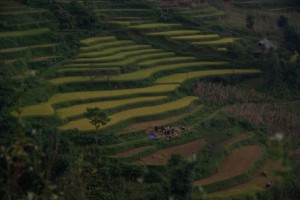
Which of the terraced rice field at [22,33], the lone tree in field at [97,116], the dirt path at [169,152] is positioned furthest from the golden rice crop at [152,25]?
the lone tree in field at [97,116]

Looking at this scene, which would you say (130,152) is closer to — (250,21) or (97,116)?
(97,116)

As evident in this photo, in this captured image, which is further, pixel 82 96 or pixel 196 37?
pixel 196 37

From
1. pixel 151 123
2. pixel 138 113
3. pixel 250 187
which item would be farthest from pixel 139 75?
pixel 250 187

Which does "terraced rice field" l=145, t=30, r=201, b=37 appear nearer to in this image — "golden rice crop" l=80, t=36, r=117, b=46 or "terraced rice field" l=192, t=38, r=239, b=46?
"terraced rice field" l=192, t=38, r=239, b=46

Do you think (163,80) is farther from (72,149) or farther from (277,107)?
(72,149)

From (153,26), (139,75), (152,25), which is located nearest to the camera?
(139,75)

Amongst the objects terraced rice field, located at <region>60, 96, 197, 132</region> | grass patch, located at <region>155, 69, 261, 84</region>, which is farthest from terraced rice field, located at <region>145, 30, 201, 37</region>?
terraced rice field, located at <region>60, 96, 197, 132</region>

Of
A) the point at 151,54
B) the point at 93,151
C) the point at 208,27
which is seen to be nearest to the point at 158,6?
the point at 208,27
